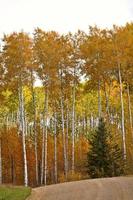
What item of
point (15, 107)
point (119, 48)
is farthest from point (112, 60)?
point (15, 107)

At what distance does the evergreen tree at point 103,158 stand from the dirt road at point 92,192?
7.75 meters

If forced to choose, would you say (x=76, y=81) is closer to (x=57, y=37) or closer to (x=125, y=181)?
(x=57, y=37)

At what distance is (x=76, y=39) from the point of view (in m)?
41.1

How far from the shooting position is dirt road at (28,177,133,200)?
1956cm

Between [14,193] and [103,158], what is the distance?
1125 cm

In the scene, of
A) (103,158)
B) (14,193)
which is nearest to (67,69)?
(103,158)

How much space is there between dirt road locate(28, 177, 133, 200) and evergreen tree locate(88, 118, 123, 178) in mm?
7749

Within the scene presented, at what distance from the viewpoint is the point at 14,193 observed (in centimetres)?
2222

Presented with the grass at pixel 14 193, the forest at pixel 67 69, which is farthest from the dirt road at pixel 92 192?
the forest at pixel 67 69

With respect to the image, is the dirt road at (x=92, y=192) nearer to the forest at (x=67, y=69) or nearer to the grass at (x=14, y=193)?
the grass at (x=14, y=193)

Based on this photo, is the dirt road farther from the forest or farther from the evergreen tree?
the forest

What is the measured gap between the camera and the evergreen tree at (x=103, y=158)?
3238 cm

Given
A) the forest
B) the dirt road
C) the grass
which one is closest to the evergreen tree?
the forest

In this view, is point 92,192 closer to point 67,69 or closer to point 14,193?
point 14,193
